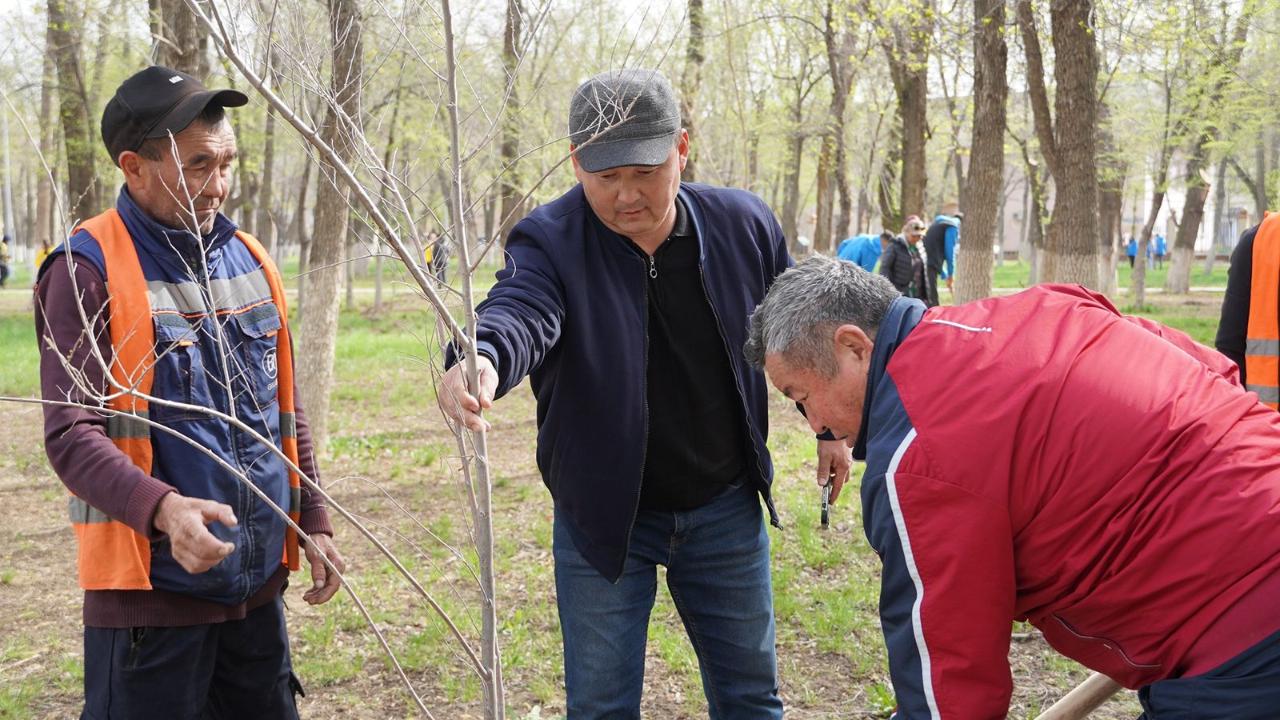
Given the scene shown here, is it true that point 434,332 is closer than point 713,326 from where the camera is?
Yes

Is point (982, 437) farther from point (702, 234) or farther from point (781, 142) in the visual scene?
point (781, 142)

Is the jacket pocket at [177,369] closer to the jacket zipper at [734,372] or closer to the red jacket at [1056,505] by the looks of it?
the jacket zipper at [734,372]

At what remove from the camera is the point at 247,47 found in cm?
172

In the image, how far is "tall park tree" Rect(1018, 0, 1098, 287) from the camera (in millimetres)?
7535

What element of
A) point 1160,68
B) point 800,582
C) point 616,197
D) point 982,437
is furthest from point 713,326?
point 1160,68

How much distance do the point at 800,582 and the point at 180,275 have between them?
3585 mm

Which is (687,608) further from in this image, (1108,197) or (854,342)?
(1108,197)

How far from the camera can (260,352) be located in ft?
7.95

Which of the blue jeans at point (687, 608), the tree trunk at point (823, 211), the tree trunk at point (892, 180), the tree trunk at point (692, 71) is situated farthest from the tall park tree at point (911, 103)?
the blue jeans at point (687, 608)

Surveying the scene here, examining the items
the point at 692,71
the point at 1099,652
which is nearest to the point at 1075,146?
the point at 692,71

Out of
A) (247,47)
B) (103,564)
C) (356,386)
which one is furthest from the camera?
(356,386)

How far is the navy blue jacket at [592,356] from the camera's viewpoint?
2.32 m

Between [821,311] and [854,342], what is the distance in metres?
0.08

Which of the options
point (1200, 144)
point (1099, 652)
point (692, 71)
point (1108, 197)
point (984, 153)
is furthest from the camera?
point (1108, 197)
